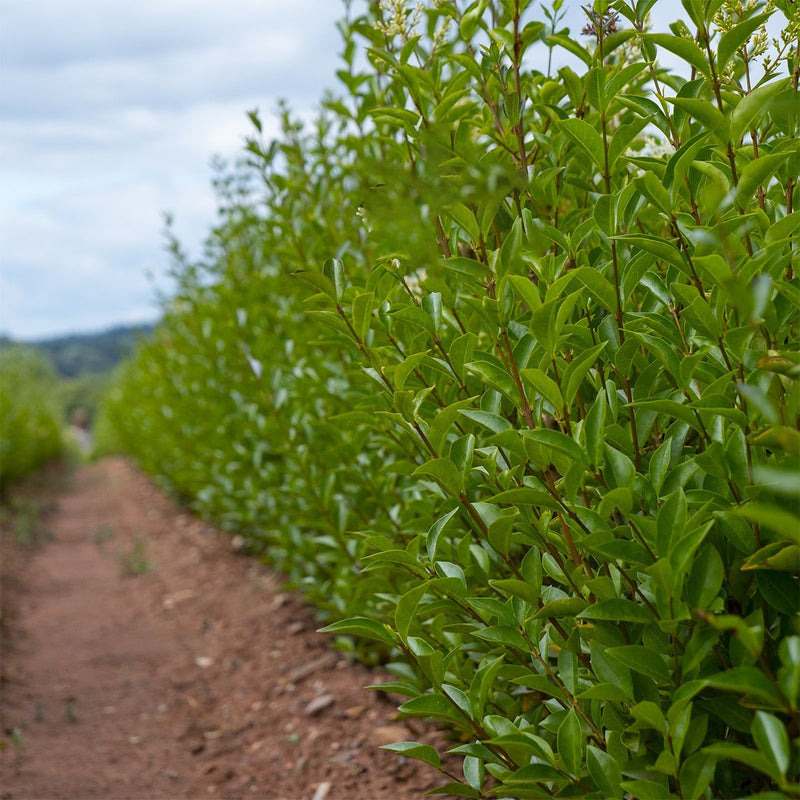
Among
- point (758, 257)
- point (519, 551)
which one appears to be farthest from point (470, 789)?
point (758, 257)

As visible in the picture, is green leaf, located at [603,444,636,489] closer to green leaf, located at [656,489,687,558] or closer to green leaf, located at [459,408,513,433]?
green leaf, located at [656,489,687,558]

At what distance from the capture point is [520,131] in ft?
5.87

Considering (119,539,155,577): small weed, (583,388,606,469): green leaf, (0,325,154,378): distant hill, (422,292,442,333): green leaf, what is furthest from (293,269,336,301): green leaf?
(0,325,154,378): distant hill

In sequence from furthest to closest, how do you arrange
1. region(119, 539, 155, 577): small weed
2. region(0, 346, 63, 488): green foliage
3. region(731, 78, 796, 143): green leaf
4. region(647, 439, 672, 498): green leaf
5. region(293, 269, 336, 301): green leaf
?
region(0, 346, 63, 488): green foliage
region(119, 539, 155, 577): small weed
region(293, 269, 336, 301): green leaf
region(647, 439, 672, 498): green leaf
region(731, 78, 796, 143): green leaf

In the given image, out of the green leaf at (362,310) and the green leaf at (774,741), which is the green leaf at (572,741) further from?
the green leaf at (362,310)

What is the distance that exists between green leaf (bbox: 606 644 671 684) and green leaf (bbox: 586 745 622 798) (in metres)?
0.20

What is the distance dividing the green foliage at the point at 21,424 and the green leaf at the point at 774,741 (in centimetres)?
1187

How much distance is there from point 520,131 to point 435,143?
8.3 inches

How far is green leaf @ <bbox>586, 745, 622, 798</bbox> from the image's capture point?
139cm

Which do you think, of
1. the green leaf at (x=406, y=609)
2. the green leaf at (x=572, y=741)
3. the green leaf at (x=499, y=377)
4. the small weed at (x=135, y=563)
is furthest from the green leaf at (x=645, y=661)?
the small weed at (x=135, y=563)

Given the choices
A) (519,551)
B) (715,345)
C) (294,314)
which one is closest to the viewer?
(715,345)

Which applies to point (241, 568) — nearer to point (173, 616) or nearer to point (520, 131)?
point (173, 616)

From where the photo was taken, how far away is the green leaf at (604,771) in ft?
4.56

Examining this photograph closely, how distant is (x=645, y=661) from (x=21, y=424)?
13724mm
